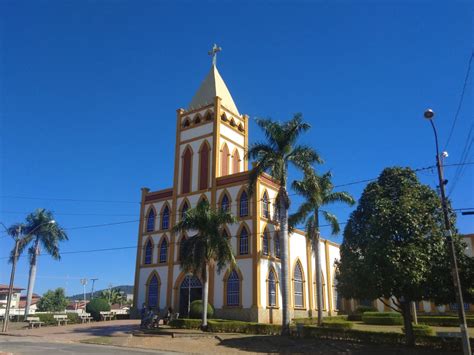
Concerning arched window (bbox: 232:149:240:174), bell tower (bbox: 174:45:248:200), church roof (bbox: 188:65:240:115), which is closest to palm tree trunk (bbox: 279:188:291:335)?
bell tower (bbox: 174:45:248:200)

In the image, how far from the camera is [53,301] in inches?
3632

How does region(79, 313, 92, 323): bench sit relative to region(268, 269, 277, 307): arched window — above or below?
below

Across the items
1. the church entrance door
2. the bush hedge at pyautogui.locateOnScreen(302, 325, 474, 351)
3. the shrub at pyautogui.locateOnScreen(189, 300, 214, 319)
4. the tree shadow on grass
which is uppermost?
the church entrance door

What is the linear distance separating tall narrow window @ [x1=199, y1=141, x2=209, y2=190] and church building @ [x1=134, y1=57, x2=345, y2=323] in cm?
10

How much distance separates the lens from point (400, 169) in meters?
24.4

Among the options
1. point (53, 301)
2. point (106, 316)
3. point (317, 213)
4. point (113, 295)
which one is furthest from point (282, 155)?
point (53, 301)

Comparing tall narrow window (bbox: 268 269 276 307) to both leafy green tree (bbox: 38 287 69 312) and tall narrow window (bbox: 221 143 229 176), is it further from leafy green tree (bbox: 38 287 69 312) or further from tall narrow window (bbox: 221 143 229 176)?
leafy green tree (bbox: 38 287 69 312)

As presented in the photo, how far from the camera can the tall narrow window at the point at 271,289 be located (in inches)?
1484

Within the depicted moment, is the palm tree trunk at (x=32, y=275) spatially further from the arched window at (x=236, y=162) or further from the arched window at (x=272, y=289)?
the arched window at (x=272, y=289)

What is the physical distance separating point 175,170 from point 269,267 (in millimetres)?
14223

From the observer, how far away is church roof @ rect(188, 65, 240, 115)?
47.1 metres

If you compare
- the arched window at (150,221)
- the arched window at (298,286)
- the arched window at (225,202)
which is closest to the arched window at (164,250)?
the arched window at (150,221)

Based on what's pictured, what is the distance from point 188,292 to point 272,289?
7773 millimetres

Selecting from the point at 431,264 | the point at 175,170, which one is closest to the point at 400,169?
the point at 431,264
